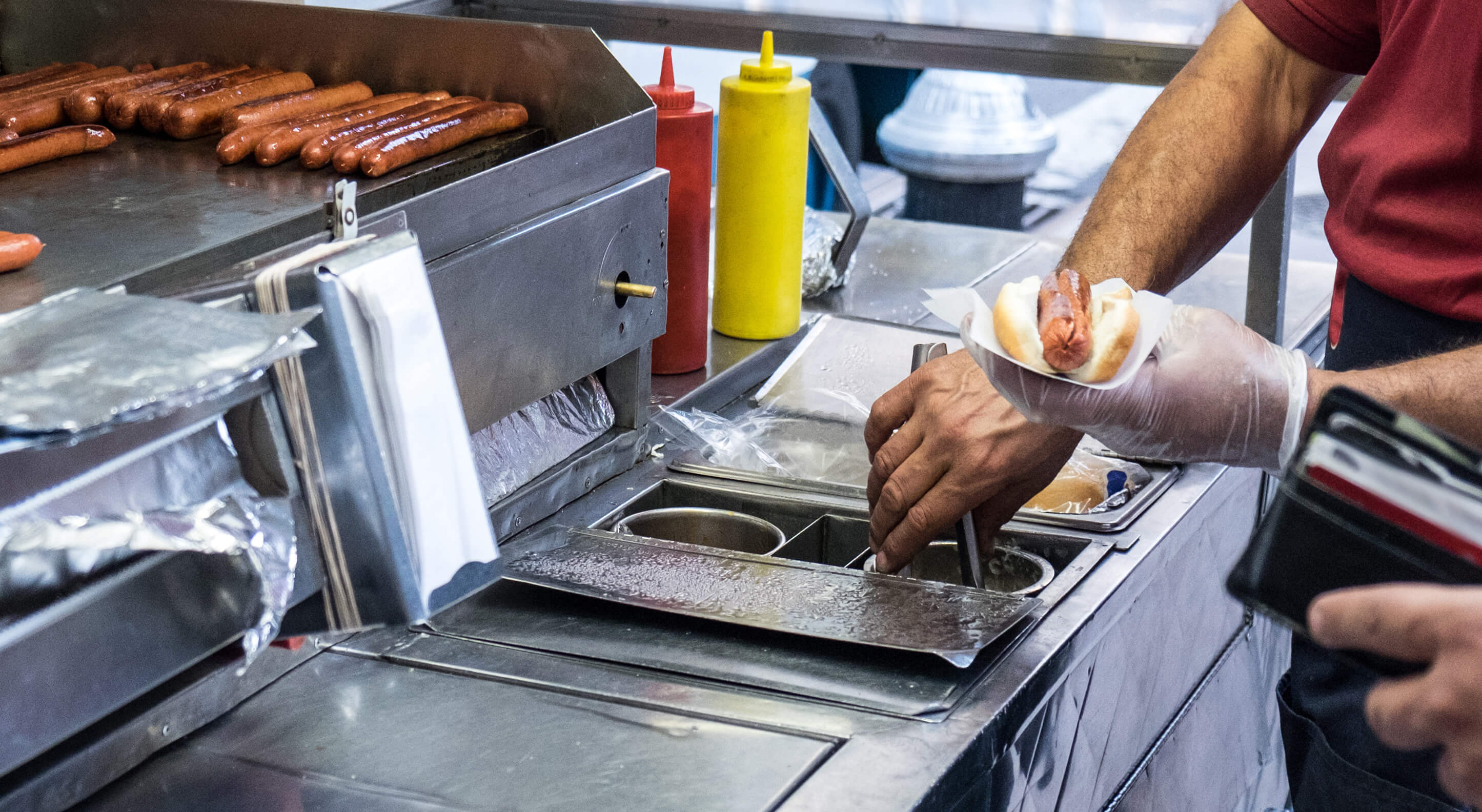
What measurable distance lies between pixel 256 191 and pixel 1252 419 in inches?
41.7

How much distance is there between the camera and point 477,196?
4.50 feet

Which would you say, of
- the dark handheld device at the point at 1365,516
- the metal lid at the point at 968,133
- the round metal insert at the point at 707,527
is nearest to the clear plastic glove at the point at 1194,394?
the dark handheld device at the point at 1365,516

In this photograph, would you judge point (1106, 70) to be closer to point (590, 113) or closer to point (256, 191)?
point (590, 113)

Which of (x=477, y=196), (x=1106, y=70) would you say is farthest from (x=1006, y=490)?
(x=1106, y=70)

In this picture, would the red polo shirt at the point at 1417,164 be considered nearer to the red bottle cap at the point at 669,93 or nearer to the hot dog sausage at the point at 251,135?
the red bottle cap at the point at 669,93

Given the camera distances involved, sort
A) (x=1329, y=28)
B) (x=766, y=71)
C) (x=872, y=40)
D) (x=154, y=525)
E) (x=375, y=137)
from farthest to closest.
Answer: (x=872, y=40) → (x=766, y=71) → (x=1329, y=28) → (x=375, y=137) → (x=154, y=525)

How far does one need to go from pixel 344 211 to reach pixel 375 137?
52 centimetres

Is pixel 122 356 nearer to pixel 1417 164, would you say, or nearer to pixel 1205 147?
pixel 1417 164

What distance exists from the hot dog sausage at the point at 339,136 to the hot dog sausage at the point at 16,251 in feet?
1.25

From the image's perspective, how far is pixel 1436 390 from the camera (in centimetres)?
127

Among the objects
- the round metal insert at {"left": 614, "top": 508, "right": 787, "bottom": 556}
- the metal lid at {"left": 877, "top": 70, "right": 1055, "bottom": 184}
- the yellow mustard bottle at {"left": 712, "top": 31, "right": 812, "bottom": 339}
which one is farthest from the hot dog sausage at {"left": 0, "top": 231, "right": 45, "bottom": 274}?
the metal lid at {"left": 877, "top": 70, "right": 1055, "bottom": 184}

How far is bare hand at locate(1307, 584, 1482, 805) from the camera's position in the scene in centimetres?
83

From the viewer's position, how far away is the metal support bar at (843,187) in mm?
2385

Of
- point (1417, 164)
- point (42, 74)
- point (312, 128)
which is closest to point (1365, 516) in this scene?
point (1417, 164)
